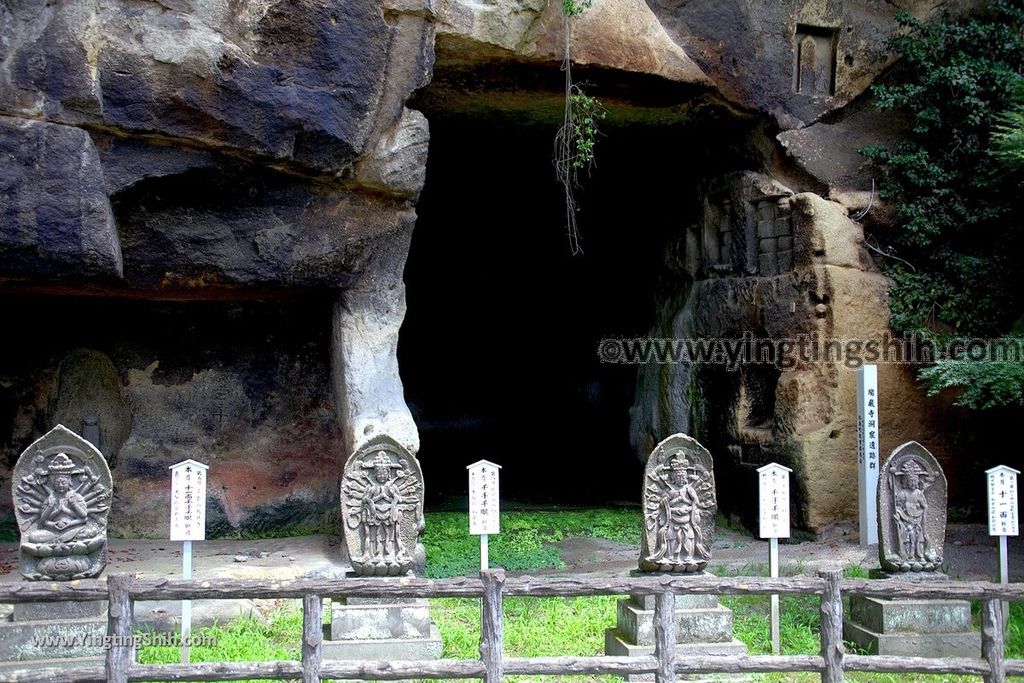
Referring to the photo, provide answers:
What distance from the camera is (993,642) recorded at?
16.4 ft

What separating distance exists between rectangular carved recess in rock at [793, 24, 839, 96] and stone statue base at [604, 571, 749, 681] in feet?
19.6

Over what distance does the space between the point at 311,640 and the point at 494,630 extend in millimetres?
919

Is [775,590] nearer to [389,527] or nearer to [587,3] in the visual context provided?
[389,527]

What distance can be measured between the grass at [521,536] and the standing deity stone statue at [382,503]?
75.1 inches

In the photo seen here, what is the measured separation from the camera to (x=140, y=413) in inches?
356

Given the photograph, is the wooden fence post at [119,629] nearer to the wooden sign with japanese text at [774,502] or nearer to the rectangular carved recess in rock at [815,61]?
the wooden sign with japanese text at [774,502]

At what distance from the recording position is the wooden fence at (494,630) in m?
4.68

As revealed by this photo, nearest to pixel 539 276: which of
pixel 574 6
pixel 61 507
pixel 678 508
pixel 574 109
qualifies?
pixel 574 109

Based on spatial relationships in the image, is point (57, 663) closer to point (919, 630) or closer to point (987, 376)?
point (919, 630)

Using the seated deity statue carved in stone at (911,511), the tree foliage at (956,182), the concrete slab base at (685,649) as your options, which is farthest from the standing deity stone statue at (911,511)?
the tree foliage at (956,182)

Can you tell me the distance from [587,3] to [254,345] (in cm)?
449

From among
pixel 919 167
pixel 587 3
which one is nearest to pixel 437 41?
pixel 587 3

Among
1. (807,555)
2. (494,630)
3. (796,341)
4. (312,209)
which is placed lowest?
(807,555)

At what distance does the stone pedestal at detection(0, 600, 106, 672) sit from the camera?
219 inches
